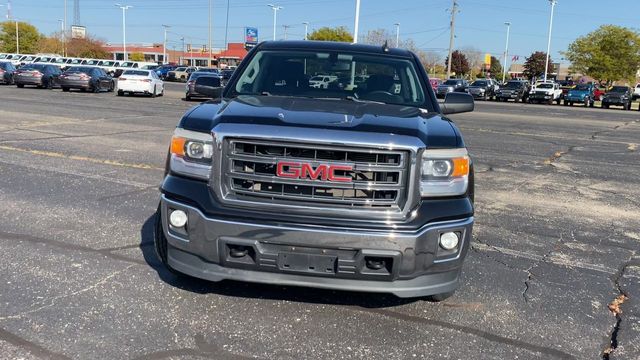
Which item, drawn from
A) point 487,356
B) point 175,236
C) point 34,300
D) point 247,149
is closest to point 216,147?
point 247,149

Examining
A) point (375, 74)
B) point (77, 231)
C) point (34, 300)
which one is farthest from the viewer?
point (77, 231)

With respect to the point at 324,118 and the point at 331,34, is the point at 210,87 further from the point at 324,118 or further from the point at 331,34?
the point at 331,34

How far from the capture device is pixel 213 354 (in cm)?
329

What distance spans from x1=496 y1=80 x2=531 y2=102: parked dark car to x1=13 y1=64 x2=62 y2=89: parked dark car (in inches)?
1331

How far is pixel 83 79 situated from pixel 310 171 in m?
31.3

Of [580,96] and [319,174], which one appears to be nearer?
[319,174]

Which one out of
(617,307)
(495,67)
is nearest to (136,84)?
(617,307)

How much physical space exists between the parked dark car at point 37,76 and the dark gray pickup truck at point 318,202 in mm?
34243

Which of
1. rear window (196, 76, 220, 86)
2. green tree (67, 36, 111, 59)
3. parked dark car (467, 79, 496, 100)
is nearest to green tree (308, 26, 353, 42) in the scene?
parked dark car (467, 79, 496, 100)

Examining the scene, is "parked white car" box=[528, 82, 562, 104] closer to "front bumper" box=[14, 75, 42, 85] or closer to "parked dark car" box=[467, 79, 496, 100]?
"parked dark car" box=[467, 79, 496, 100]

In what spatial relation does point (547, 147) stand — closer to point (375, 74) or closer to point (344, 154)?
point (375, 74)

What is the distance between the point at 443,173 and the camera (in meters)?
3.62

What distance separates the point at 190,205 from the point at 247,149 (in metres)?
0.49

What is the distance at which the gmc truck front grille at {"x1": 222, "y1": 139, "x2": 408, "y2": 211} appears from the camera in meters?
3.46
